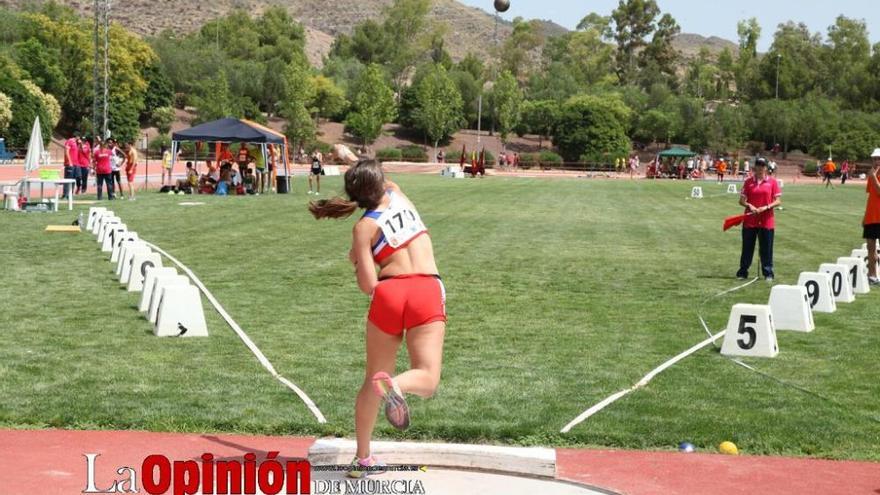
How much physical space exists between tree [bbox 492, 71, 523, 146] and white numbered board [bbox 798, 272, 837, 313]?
4438 inches

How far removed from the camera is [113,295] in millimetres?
14609

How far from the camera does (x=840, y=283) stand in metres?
15.7

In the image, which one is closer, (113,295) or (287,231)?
(113,295)

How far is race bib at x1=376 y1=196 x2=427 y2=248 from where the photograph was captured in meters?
6.59

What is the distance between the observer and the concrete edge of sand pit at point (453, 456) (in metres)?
7.05

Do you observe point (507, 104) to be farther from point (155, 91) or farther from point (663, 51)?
point (663, 51)

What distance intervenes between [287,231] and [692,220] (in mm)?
12831

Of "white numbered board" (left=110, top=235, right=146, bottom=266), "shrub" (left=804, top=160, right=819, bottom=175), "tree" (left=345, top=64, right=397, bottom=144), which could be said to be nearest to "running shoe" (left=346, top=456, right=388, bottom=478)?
"white numbered board" (left=110, top=235, right=146, bottom=266)

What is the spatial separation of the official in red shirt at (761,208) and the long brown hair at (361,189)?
37.6ft

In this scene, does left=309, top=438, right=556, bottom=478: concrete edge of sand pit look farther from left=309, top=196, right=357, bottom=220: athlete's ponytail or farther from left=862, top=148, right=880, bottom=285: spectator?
left=862, top=148, right=880, bottom=285: spectator

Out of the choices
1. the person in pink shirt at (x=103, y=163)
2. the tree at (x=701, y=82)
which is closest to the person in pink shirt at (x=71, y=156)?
the person in pink shirt at (x=103, y=163)

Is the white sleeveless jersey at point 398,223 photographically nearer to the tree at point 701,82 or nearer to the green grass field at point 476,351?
the green grass field at point 476,351

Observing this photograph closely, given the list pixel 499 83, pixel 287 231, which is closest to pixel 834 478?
pixel 287 231

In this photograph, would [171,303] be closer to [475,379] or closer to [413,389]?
[475,379]
